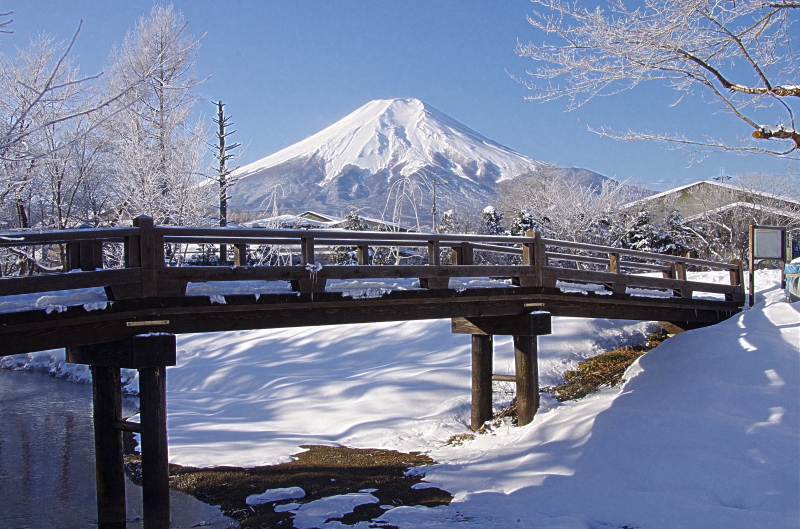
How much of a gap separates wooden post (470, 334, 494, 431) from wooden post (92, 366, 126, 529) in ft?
17.2

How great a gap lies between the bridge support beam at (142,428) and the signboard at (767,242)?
38.9 ft

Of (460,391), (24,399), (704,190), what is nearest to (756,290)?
(460,391)

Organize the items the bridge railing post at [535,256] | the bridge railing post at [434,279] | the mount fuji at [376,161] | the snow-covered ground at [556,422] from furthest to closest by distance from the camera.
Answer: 1. the mount fuji at [376,161]
2. the bridge railing post at [535,256]
3. the bridge railing post at [434,279]
4. the snow-covered ground at [556,422]

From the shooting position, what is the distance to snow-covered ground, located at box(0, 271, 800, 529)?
20.2 ft

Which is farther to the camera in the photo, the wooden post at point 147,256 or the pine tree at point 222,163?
the pine tree at point 222,163

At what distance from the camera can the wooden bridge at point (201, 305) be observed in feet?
20.2

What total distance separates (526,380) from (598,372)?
2.95 m

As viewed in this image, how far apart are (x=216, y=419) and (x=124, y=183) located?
43.0ft

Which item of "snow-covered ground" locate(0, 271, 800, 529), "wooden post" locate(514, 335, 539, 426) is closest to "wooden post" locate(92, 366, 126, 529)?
"snow-covered ground" locate(0, 271, 800, 529)

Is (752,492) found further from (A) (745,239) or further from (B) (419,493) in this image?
(A) (745,239)

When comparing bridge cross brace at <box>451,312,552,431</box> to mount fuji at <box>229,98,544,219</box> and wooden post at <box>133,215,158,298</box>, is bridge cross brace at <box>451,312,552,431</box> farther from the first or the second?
mount fuji at <box>229,98,544,219</box>

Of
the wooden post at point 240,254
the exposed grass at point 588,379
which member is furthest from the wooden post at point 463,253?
the wooden post at point 240,254

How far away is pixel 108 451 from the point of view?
283 inches

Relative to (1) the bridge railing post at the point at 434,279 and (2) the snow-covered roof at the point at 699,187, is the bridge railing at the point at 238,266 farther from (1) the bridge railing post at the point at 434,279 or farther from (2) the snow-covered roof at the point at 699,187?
(2) the snow-covered roof at the point at 699,187
